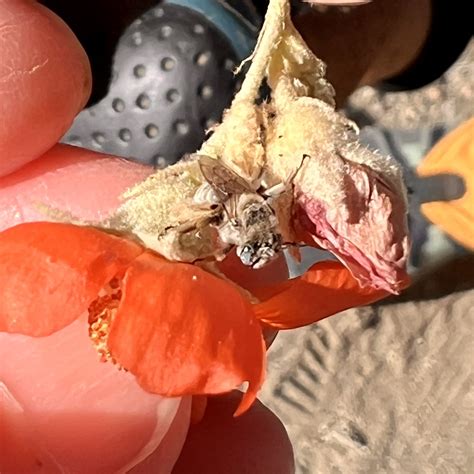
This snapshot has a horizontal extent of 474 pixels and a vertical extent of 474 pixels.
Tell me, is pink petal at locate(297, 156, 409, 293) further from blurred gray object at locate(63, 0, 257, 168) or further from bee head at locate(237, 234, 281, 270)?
blurred gray object at locate(63, 0, 257, 168)

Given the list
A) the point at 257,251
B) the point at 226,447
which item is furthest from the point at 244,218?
the point at 226,447

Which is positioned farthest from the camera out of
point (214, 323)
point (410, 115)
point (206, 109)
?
point (410, 115)

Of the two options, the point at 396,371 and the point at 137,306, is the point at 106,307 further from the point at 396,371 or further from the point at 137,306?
the point at 396,371

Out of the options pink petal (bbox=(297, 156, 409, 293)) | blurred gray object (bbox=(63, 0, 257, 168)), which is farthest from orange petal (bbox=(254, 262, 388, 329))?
blurred gray object (bbox=(63, 0, 257, 168))

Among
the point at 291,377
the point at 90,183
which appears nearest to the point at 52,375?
the point at 90,183

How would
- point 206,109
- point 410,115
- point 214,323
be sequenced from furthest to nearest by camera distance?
point 410,115
point 206,109
point 214,323

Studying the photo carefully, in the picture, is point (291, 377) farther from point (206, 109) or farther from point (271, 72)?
point (271, 72)
